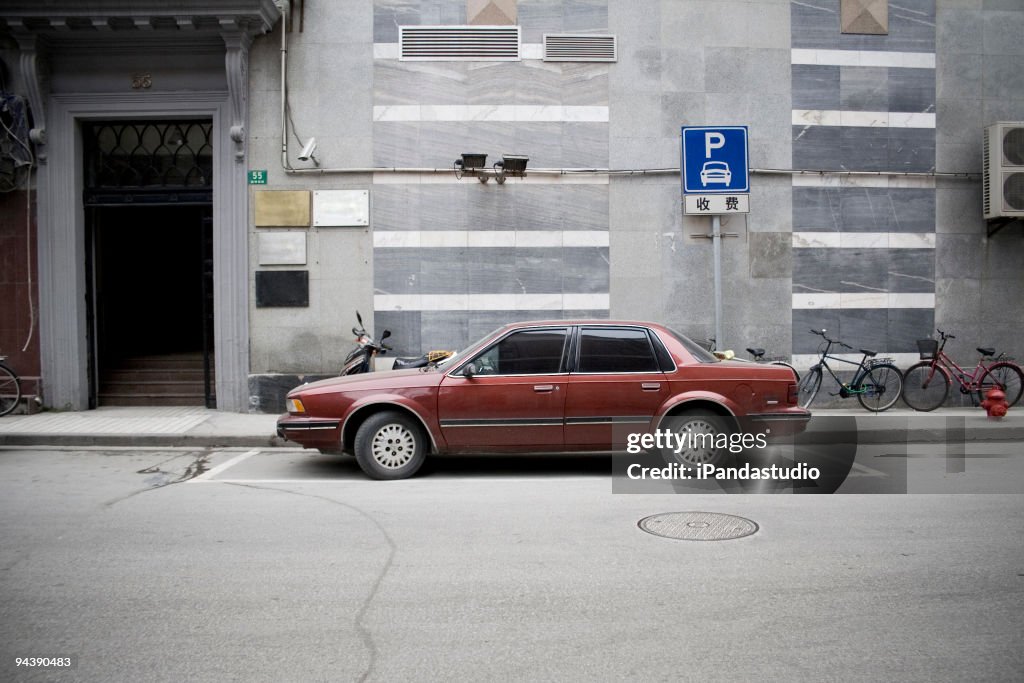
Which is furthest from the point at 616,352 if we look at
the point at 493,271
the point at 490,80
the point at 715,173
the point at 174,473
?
the point at 490,80

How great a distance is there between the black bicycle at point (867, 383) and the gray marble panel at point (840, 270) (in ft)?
3.08

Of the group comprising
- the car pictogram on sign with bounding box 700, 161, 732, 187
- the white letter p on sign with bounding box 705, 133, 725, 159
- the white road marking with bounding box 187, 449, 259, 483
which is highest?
the white letter p on sign with bounding box 705, 133, 725, 159

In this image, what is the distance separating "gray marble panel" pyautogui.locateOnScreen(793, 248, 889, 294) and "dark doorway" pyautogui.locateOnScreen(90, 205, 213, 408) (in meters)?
9.62

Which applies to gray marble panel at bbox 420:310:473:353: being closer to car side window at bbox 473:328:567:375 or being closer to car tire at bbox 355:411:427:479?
car side window at bbox 473:328:567:375

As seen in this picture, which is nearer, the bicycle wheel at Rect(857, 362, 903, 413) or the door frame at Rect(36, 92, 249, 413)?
the bicycle wheel at Rect(857, 362, 903, 413)

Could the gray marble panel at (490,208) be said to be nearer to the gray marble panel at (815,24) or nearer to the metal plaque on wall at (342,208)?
the metal plaque on wall at (342,208)

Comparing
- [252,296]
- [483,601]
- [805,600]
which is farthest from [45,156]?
[805,600]

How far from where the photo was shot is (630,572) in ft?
15.6

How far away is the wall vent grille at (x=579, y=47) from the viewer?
12.2 m

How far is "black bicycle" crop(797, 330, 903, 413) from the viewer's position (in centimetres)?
1184

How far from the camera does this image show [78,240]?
1227cm

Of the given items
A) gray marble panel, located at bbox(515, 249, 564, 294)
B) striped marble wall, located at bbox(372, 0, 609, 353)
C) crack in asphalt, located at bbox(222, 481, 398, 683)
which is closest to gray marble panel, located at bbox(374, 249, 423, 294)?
striped marble wall, located at bbox(372, 0, 609, 353)

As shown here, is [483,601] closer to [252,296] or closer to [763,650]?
[763,650]

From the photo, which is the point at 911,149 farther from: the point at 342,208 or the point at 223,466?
the point at 223,466
